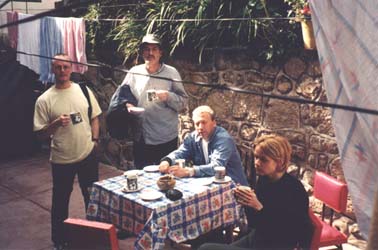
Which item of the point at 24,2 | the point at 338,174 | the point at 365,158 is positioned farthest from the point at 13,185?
the point at 365,158

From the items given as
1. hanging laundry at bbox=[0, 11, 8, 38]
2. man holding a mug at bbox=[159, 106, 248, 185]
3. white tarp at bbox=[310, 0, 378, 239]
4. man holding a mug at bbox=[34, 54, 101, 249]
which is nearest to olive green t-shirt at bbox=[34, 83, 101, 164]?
man holding a mug at bbox=[34, 54, 101, 249]

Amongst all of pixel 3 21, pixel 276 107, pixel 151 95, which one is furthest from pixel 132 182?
pixel 3 21

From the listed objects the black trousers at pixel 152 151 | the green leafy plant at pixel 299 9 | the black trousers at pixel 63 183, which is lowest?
the black trousers at pixel 63 183

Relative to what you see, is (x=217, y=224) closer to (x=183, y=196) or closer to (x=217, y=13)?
(x=183, y=196)

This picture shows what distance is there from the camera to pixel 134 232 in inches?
142

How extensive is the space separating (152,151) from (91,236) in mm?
1829

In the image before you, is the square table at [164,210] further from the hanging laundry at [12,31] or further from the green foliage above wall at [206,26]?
the hanging laundry at [12,31]

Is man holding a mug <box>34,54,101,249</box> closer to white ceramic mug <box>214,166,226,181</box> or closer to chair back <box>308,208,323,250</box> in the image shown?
white ceramic mug <box>214,166,226,181</box>

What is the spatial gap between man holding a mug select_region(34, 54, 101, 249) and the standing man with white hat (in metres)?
0.52

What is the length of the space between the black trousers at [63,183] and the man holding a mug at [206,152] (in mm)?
763

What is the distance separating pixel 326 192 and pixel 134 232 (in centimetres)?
159

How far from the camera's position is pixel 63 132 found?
431 centimetres

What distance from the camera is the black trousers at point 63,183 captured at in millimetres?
4352

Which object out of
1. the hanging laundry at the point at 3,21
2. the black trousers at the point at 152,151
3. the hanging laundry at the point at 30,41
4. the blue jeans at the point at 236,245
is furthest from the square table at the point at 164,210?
the hanging laundry at the point at 3,21
